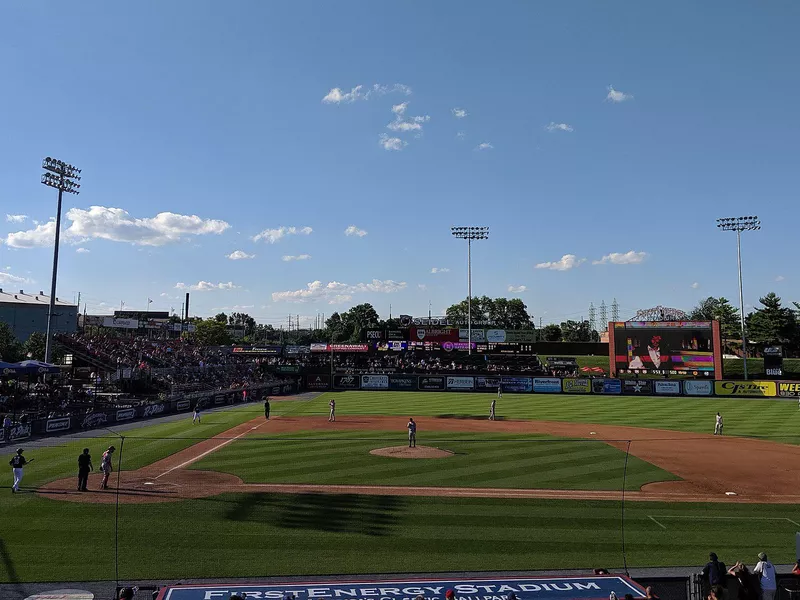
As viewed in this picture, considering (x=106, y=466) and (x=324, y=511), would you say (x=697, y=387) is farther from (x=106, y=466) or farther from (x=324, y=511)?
(x=106, y=466)

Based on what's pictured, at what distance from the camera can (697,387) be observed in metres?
58.2

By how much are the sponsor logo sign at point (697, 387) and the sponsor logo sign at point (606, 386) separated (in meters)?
6.70

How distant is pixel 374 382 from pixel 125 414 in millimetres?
33843

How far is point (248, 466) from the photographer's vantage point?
22844mm

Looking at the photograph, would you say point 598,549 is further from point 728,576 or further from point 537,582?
point 728,576

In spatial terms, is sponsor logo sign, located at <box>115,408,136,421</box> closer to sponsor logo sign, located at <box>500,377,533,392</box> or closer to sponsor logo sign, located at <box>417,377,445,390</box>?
sponsor logo sign, located at <box>417,377,445,390</box>

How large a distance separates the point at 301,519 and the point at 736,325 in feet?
363

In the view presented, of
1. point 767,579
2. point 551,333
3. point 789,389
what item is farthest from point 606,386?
point 551,333

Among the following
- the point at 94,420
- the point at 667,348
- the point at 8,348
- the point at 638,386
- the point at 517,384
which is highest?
the point at 667,348

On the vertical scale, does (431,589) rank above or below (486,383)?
below

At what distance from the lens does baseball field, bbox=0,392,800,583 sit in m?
13.7

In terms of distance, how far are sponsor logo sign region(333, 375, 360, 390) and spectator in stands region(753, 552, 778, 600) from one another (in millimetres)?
57963

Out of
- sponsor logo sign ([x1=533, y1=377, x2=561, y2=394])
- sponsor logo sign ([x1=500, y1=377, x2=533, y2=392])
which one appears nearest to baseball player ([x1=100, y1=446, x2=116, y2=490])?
sponsor logo sign ([x1=500, y1=377, x2=533, y2=392])

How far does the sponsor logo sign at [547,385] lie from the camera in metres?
62.8
